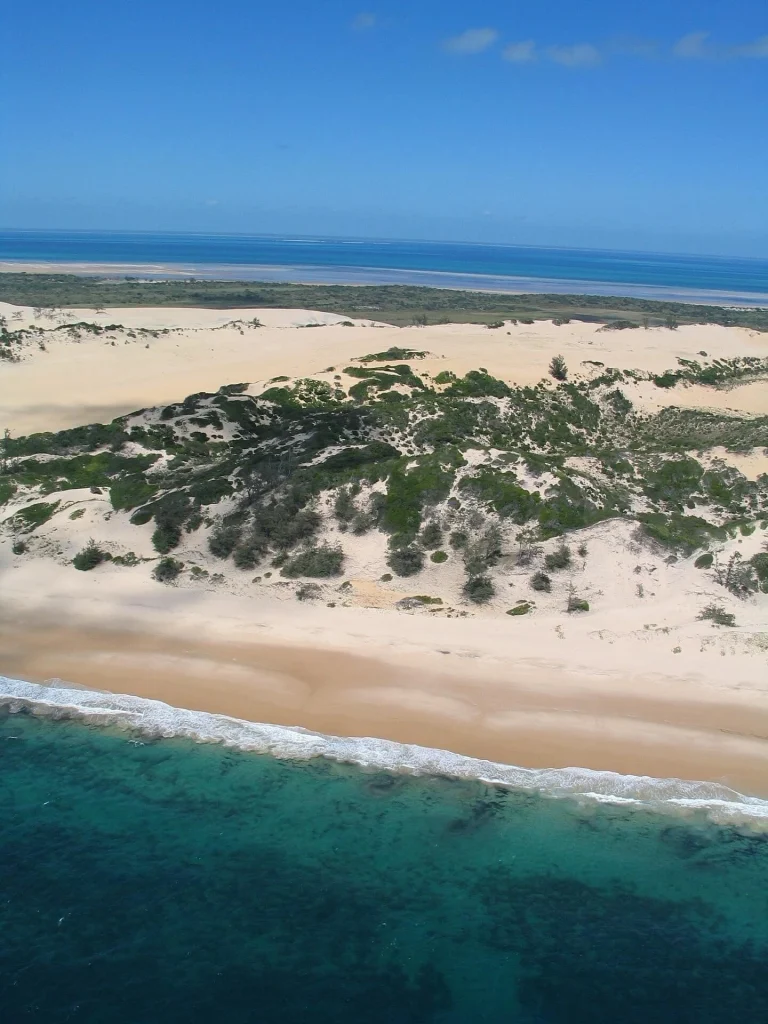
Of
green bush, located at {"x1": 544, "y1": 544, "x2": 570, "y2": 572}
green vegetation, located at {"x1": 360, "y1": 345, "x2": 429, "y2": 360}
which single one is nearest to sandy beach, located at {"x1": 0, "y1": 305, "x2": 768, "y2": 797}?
green bush, located at {"x1": 544, "y1": 544, "x2": 570, "y2": 572}

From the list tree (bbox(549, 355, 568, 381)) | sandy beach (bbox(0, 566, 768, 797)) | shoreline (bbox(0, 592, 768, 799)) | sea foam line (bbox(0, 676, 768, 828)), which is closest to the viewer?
sea foam line (bbox(0, 676, 768, 828))

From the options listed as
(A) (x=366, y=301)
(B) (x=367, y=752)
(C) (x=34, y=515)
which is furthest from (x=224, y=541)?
(A) (x=366, y=301)

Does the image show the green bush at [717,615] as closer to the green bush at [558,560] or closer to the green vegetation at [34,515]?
the green bush at [558,560]

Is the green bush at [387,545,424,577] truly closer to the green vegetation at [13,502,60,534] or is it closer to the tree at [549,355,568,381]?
the green vegetation at [13,502,60,534]

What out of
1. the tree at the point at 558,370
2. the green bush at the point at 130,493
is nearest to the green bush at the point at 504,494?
the green bush at the point at 130,493

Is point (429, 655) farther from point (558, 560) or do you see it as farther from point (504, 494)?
point (504, 494)

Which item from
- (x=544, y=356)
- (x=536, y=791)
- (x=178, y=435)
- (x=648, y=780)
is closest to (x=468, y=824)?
(x=536, y=791)
